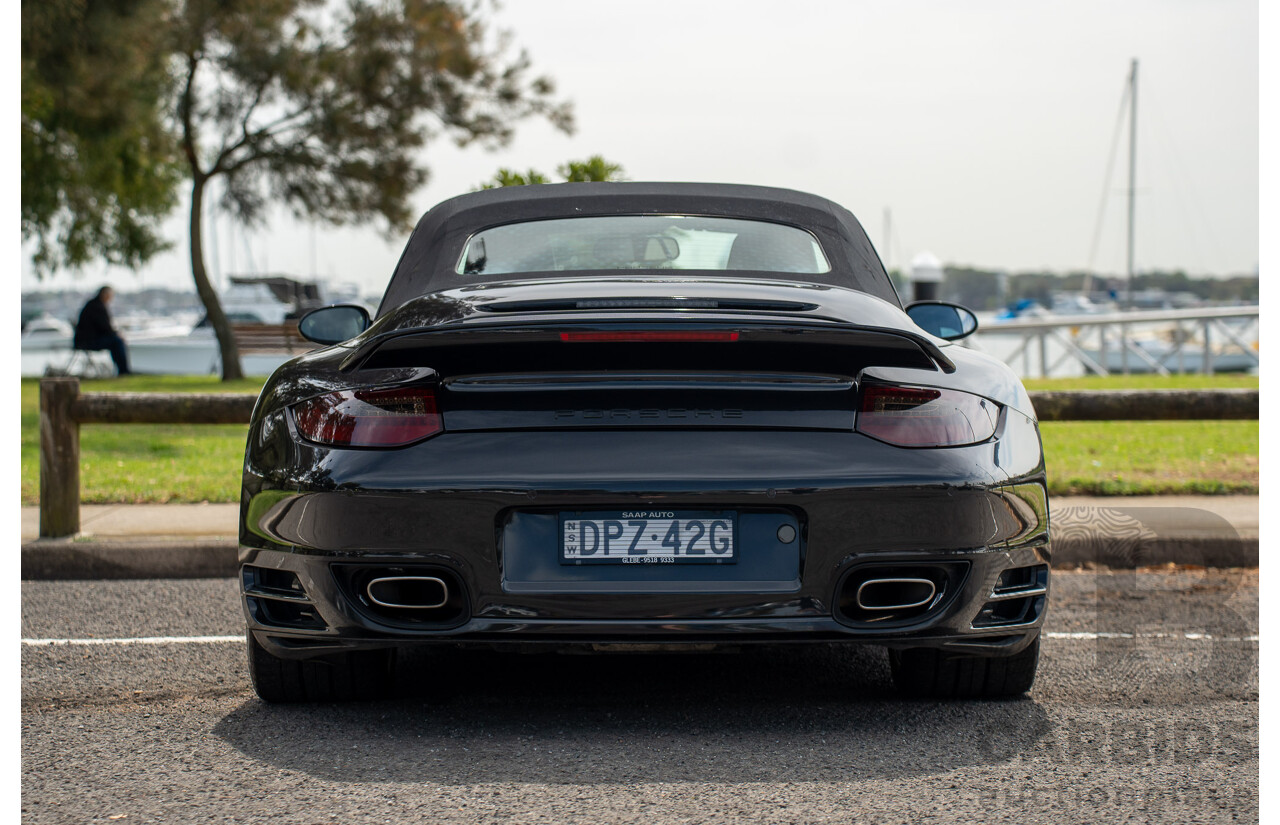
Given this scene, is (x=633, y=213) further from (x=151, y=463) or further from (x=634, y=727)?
(x=151, y=463)

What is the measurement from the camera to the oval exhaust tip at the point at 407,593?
10.2 ft

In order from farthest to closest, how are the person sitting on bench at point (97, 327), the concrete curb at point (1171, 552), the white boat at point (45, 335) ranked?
the white boat at point (45, 335), the person sitting on bench at point (97, 327), the concrete curb at point (1171, 552)

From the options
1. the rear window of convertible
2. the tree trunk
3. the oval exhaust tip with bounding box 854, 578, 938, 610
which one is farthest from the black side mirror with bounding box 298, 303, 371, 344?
the tree trunk

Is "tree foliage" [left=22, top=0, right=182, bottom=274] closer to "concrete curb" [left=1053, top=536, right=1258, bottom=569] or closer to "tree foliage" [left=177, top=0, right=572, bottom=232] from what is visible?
"tree foliage" [left=177, top=0, right=572, bottom=232]

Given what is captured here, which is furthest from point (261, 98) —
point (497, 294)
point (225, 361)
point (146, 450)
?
point (497, 294)

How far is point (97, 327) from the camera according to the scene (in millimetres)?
22000

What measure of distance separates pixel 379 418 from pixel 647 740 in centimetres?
107

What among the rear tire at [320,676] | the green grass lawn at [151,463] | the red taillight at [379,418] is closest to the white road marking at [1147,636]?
the rear tire at [320,676]

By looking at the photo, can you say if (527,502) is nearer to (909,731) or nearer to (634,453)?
(634,453)

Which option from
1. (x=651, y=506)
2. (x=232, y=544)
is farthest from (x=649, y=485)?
(x=232, y=544)

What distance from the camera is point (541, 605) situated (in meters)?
3.04

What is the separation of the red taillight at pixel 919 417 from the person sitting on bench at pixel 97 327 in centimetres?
2098

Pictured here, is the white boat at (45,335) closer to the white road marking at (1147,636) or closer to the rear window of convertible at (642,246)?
the rear window of convertible at (642,246)

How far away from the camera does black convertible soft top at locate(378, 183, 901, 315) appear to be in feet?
13.0
